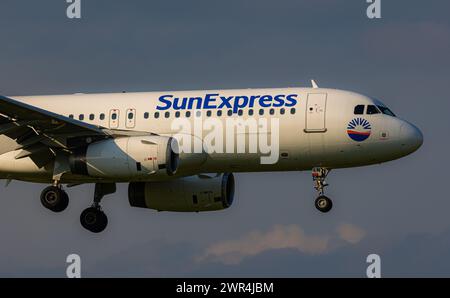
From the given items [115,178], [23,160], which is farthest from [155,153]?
[23,160]

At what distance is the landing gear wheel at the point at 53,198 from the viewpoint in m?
56.5

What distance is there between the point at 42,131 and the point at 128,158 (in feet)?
13.4

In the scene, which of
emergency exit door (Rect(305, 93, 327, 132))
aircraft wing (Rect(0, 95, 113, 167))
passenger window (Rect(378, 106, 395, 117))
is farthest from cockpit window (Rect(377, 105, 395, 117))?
aircraft wing (Rect(0, 95, 113, 167))

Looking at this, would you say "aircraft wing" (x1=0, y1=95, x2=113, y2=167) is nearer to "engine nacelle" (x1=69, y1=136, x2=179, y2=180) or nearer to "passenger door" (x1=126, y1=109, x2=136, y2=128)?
"engine nacelle" (x1=69, y1=136, x2=179, y2=180)

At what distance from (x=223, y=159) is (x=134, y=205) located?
7.91 m

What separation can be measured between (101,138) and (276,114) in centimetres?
725

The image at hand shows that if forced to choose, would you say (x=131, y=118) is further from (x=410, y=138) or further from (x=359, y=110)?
(x=410, y=138)

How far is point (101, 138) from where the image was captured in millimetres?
55625

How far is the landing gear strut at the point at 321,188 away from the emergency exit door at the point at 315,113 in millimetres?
1892

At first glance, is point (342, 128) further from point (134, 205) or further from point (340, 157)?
point (134, 205)

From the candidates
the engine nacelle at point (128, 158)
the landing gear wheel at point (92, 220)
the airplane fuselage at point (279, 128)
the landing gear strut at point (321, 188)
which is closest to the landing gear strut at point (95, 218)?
the landing gear wheel at point (92, 220)

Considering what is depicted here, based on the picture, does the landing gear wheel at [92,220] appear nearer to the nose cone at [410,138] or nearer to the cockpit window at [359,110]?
the cockpit window at [359,110]

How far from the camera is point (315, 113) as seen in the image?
181 feet

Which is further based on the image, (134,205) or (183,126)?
(134,205)
